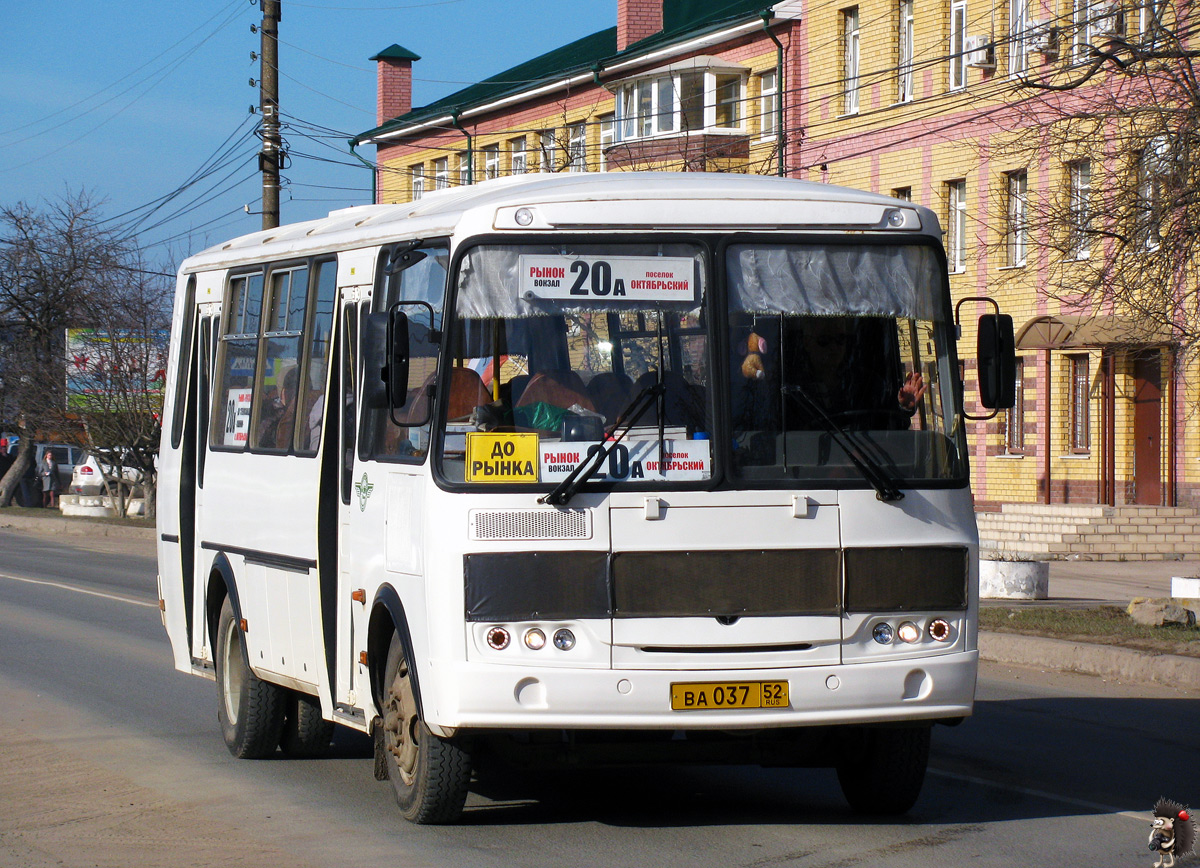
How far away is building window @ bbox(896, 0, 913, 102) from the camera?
36938 mm

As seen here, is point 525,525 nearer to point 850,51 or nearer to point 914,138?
point 914,138

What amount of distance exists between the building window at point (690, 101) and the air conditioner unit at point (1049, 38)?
2548 cm

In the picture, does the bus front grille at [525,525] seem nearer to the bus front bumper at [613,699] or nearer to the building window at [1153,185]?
the bus front bumper at [613,699]

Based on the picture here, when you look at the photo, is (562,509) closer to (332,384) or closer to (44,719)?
(332,384)

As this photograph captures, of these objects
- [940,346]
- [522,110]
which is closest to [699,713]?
[940,346]

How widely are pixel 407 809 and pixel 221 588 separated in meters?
2.94

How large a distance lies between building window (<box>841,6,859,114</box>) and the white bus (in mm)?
32008

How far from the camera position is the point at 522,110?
1989 inches

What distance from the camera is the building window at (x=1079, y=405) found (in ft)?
109

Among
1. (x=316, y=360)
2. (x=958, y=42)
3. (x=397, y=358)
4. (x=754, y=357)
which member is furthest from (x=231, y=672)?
(x=958, y=42)

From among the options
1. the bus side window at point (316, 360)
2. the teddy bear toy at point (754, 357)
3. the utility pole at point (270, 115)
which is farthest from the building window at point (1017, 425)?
the teddy bear toy at point (754, 357)

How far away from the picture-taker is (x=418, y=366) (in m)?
7.25

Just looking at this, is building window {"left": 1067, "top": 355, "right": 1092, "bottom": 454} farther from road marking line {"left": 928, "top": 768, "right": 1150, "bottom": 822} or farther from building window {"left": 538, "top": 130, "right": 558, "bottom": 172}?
road marking line {"left": 928, "top": 768, "right": 1150, "bottom": 822}

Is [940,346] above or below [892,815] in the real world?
above
